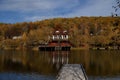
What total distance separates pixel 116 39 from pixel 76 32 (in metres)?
22.0

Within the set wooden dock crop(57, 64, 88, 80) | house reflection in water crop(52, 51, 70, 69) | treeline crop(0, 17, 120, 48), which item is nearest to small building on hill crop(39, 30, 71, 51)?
treeline crop(0, 17, 120, 48)

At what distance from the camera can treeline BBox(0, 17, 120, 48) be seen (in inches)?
4779

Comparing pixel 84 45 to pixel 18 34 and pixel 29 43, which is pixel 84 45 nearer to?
pixel 29 43

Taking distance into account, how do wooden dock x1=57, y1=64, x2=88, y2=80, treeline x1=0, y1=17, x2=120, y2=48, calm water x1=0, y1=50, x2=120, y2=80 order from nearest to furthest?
wooden dock x1=57, y1=64, x2=88, y2=80 < calm water x1=0, y1=50, x2=120, y2=80 < treeline x1=0, y1=17, x2=120, y2=48

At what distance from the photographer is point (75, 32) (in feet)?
431

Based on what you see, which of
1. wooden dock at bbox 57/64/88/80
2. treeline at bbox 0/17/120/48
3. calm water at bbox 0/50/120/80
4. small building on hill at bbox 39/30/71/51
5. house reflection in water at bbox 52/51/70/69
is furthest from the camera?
treeline at bbox 0/17/120/48

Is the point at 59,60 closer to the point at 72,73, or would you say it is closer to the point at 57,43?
the point at 72,73

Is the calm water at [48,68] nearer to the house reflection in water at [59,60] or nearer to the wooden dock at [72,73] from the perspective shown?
the house reflection in water at [59,60]

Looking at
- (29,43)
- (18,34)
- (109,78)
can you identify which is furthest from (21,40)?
(109,78)

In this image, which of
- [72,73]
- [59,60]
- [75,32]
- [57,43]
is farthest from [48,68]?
[75,32]

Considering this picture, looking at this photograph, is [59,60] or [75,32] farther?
[75,32]

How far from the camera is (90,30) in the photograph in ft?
451

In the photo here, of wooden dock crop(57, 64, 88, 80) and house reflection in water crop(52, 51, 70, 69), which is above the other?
wooden dock crop(57, 64, 88, 80)

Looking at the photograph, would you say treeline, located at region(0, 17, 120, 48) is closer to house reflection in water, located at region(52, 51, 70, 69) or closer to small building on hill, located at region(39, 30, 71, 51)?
small building on hill, located at region(39, 30, 71, 51)
